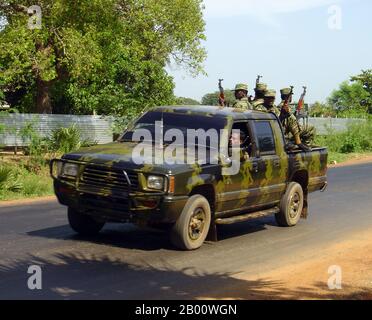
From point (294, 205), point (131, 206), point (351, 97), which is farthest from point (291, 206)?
point (351, 97)

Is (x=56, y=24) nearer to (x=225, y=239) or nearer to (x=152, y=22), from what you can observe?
(x=152, y=22)

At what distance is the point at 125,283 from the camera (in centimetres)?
680

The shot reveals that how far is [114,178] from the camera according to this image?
8.18 m

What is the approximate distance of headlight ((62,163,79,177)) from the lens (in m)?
8.52

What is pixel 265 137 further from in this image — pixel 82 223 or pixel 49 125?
pixel 49 125

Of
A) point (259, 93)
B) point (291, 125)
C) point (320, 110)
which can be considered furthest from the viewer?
point (320, 110)

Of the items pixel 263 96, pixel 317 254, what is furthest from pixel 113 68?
pixel 317 254

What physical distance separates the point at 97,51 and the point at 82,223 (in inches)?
479

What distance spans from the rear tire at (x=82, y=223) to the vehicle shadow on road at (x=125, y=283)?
1.39 meters

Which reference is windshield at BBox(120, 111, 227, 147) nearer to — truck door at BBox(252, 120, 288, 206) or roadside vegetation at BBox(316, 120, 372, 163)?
truck door at BBox(252, 120, 288, 206)

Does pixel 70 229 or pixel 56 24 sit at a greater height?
pixel 56 24

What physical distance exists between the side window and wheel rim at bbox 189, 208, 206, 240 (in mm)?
1851

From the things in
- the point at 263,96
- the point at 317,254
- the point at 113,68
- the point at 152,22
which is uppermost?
the point at 152,22

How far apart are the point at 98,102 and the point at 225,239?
17342mm
